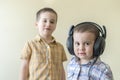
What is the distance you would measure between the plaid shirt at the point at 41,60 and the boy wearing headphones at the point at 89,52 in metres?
0.48

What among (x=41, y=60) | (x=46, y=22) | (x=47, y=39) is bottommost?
(x=41, y=60)

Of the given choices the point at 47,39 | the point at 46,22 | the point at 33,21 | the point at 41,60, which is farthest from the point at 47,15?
the point at 33,21

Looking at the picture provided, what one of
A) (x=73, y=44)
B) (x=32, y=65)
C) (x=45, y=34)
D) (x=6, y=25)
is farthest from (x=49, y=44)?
(x=6, y=25)

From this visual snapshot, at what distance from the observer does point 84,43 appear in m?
1.11

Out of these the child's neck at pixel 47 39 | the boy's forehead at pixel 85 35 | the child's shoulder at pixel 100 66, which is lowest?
the child's shoulder at pixel 100 66

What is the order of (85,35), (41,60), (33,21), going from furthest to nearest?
(33,21) → (41,60) → (85,35)

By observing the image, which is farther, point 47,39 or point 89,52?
point 47,39

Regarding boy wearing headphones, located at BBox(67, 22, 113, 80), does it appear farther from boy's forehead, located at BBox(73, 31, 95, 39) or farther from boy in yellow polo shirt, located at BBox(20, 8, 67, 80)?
boy in yellow polo shirt, located at BBox(20, 8, 67, 80)

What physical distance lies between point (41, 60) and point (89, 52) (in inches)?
22.3

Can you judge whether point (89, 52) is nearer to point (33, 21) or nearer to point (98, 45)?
point (98, 45)

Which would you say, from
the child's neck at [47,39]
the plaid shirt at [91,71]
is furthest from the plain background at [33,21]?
the plaid shirt at [91,71]

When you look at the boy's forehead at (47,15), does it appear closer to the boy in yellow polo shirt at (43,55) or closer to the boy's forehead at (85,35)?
the boy in yellow polo shirt at (43,55)

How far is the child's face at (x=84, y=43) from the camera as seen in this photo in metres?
1.10

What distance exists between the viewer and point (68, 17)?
225 cm
